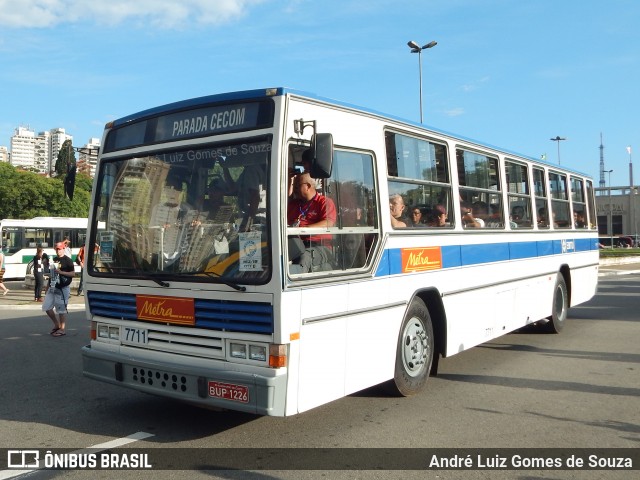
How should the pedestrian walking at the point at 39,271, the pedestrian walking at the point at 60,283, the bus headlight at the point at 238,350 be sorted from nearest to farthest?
1. the bus headlight at the point at 238,350
2. the pedestrian walking at the point at 60,283
3. the pedestrian walking at the point at 39,271

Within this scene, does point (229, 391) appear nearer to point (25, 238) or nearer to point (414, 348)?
point (414, 348)

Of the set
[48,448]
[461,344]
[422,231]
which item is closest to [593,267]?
[461,344]

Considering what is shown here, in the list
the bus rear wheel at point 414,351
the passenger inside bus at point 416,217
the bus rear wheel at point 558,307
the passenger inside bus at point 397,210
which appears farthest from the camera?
Answer: the bus rear wheel at point 558,307

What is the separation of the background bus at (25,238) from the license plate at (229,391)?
23.4m

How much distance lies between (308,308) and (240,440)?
132 cm

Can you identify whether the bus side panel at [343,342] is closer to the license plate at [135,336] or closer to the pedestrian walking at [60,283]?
the license plate at [135,336]

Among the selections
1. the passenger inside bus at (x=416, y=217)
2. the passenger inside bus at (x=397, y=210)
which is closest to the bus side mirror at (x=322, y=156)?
the passenger inside bus at (x=397, y=210)

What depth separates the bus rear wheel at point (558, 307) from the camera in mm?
10711

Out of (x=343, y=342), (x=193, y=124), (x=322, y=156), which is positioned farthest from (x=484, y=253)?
(x=193, y=124)

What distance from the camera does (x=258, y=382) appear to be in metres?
4.66

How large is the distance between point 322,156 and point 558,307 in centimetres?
779

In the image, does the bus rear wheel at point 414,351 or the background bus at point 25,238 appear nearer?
the bus rear wheel at point 414,351

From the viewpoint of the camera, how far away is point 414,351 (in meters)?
6.50

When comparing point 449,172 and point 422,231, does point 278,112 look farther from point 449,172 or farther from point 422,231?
point 449,172
